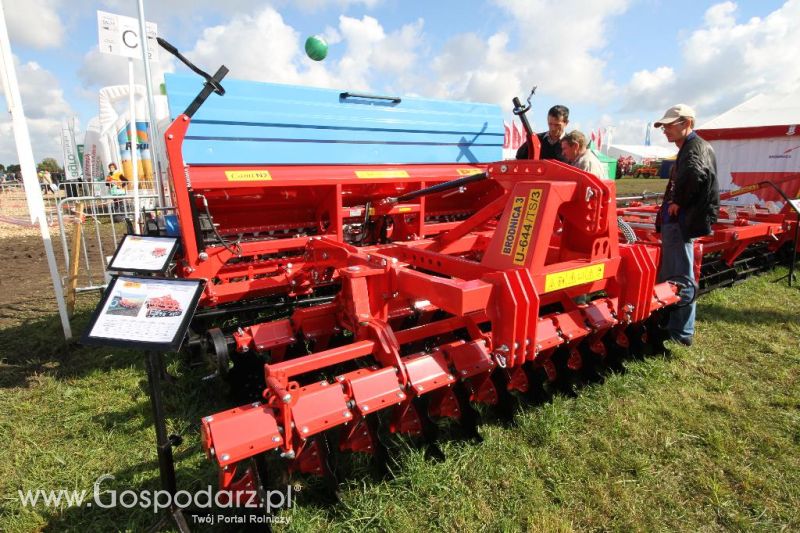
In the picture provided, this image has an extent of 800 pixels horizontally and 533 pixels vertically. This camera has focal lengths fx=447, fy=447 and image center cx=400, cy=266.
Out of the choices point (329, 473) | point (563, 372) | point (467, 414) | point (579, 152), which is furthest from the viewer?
point (579, 152)

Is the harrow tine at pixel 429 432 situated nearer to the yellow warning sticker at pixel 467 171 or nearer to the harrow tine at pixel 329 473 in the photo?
the harrow tine at pixel 329 473

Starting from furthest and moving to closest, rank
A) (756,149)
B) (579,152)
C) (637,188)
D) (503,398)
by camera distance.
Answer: (637,188) < (756,149) < (579,152) < (503,398)

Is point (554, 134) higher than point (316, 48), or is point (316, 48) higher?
point (316, 48)

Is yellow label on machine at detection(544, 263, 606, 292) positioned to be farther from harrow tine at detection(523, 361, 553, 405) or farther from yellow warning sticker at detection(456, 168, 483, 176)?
yellow warning sticker at detection(456, 168, 483, 176)

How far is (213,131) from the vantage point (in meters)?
3.45

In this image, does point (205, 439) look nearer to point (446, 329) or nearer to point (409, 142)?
point (446, 329)

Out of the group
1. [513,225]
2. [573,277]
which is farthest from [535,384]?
[513,225]

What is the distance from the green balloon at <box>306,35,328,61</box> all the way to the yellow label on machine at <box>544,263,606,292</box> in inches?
123

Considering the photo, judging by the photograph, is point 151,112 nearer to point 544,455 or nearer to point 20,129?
point 20,129

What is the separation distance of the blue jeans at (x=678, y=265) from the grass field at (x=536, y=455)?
7.6 inches

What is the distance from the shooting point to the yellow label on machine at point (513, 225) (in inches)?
96.6

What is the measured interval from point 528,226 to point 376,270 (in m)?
0.87

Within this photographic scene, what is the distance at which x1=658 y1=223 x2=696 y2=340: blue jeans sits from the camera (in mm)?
3754

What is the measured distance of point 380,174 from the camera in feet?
12.9
